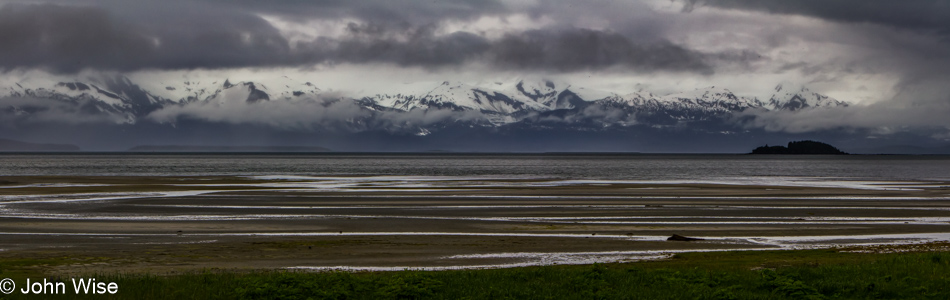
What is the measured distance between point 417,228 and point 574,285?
20524 mm

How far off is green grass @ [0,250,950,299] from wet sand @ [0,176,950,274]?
236 inches

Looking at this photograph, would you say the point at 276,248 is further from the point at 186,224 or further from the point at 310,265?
the point at 186,224

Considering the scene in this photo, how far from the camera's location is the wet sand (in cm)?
2675

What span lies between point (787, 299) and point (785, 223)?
2588cm

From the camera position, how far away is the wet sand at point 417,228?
2675 cm

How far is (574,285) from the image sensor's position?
58.9 feet

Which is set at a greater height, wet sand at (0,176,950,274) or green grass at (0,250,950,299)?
green grass at (0,250,950,299)

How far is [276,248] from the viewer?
2908 cm

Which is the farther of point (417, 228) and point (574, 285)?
point (417, 228)

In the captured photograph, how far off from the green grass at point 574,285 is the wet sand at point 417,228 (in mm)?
5985

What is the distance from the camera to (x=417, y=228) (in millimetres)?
37844

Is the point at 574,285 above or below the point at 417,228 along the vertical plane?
above

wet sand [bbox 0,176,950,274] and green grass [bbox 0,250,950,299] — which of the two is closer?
green grass [bbox 0,250,950,299]

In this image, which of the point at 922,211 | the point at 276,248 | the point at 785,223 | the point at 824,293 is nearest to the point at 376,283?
the point at 824,293
